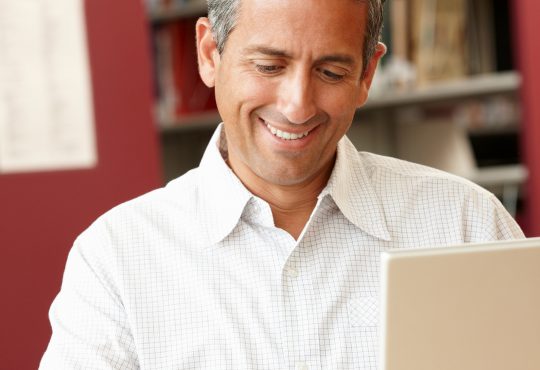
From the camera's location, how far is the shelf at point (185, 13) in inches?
96.0

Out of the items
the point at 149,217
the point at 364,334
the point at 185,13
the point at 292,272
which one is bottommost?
the point at 364,334

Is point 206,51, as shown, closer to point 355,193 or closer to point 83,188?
point 355,193

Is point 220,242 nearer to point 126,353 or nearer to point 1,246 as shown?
point 126,353

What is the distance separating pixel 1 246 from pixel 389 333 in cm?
126

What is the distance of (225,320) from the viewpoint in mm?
1012

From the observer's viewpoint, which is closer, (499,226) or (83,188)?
(499,226)

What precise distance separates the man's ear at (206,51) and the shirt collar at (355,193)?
0.88 feet

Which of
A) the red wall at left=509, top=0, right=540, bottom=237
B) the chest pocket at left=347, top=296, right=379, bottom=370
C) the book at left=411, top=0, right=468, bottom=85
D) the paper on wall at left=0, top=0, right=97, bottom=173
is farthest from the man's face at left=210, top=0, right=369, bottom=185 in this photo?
the book at left=411, top=0, right=468, bottom=85

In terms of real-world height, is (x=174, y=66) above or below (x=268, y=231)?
above

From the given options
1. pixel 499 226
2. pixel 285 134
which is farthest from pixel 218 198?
pixel 499 226

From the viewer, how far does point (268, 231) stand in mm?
1098

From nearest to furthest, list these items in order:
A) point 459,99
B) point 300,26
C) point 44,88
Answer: point 300,26 → point 44,88 → point 459,99

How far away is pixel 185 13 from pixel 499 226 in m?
1.71

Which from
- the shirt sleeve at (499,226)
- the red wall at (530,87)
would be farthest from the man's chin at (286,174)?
the red wall at (530,87)
